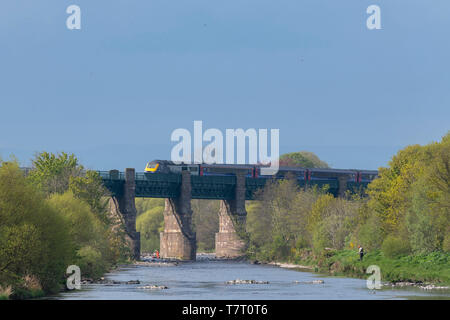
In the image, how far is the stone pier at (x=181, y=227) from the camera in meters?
141

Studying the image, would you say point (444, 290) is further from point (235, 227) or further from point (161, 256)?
point (161, 256)

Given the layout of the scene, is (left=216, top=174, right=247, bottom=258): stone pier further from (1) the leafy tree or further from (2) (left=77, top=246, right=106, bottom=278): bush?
(2) (left=77, top=246, right=106, bottom=278): bush

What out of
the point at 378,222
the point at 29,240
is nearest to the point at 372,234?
the point at 378,222

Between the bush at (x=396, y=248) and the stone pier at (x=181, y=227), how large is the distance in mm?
63012

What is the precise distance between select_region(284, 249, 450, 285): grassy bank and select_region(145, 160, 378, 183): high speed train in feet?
165

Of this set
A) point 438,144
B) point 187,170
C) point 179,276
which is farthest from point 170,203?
point 438,144

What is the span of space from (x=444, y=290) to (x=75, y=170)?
55.1m

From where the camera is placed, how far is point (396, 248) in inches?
3147

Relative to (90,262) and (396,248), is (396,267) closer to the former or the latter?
(396,248)

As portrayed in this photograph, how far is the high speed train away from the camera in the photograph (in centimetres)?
14262

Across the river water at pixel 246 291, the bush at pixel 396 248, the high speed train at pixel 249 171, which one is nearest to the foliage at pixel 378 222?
the bush at pixel 396 248

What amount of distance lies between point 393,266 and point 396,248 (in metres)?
4.13

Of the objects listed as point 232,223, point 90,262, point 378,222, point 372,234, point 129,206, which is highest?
point 129,206

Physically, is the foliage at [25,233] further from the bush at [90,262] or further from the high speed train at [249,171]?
the high speed train at [249,171]
